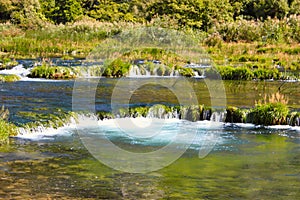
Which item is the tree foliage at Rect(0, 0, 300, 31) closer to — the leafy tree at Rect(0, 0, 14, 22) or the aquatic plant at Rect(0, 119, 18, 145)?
the leafy tree at Rect(0, 0, 14, 22)

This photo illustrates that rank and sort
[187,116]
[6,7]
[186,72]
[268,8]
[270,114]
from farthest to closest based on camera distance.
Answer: [6,7] → [268,8] → [186,72] → [187,116] → [270,114]

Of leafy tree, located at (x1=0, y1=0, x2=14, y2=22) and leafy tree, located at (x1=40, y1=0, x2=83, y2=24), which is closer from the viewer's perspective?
leafy tree, located at (x1=0, y1=0, x2=14, y2=22)

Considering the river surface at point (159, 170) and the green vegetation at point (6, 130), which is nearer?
the river surface at point (159, 170)

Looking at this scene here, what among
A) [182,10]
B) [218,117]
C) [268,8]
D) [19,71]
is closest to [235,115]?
[218,117]

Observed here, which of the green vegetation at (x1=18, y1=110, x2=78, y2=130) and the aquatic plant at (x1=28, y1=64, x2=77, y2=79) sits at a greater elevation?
the aquatic plant at (x1=28, y1=64, x2=77, y2=79)

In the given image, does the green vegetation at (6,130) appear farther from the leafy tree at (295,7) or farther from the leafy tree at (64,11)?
the leafy tree at (64,11)

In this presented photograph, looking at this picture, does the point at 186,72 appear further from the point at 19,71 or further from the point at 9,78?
the point at 9,78

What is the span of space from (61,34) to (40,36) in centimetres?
245

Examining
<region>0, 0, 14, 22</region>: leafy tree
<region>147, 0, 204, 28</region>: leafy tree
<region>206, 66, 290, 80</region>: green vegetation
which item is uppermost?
<region>0, 0, 14, 22</region>: leafy tree

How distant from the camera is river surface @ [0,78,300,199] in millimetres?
9998

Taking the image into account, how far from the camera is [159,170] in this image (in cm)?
1174

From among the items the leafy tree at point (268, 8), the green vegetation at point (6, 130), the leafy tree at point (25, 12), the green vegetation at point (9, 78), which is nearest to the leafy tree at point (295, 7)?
the leafy tree at point (268, 8)

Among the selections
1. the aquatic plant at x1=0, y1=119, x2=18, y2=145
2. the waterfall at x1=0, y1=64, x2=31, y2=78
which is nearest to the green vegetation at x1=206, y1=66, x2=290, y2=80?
the waterfall at x1=0, y1=64, x2=31, y2=78

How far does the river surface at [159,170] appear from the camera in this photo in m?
10.00
